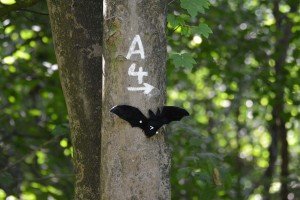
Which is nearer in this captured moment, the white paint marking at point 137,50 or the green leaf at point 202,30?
the white paint marking at point 137,50

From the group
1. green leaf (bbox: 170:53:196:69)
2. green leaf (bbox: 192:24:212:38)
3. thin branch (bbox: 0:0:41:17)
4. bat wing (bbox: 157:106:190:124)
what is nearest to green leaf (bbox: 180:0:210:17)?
green leaf (bbox: 192:24:212:38)

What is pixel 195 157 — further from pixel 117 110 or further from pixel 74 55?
pixel 117 110

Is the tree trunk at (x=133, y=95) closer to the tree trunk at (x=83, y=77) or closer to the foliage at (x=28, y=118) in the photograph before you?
the tree trunk at (x=83, y=77)

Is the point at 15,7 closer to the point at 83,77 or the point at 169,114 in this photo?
the point at 83,77

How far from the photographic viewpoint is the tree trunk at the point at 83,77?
2475 mm

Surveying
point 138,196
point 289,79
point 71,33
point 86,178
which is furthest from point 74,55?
point 289,79

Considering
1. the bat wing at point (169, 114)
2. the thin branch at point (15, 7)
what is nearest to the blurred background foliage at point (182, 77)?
the thin branch at point (15, 7)

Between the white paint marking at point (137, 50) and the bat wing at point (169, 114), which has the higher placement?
the white paint marking at point (137, 50)

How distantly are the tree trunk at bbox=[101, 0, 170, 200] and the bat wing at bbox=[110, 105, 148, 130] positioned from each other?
0.02m

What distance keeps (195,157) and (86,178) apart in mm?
1681

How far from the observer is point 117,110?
2084 millimetres

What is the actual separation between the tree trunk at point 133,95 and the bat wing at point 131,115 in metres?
0.02

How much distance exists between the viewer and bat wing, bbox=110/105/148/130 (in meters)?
2.07

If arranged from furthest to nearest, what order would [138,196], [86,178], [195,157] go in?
[195,157] < [86,178] < [138,196]
